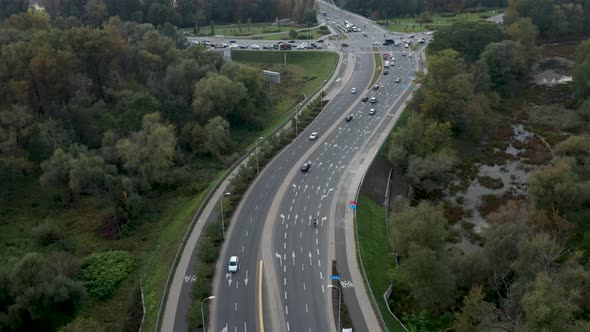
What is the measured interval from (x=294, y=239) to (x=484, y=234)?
24212 millimetres

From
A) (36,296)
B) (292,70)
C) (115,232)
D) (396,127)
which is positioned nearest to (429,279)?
(36,296)

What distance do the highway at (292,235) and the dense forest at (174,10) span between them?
85.3 metres

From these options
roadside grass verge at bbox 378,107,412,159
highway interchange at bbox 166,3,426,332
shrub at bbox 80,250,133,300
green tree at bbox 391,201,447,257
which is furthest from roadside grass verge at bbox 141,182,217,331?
roadside grass verge at bbox 378,107,412,159

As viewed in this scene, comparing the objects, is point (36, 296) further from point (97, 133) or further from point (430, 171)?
point (430, 171)

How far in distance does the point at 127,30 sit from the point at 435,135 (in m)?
86.6

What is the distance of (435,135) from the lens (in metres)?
79.9

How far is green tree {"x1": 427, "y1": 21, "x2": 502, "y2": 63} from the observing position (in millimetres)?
119812

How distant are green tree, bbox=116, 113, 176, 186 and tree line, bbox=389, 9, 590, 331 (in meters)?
35.9

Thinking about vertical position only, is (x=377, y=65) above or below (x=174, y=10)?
below

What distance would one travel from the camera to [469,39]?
120625mm

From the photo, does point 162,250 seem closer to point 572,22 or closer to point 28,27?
point 28,27

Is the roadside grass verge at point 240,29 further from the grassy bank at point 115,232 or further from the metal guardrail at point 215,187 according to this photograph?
the grassy bank at point 115,232

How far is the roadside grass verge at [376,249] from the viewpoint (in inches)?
2019

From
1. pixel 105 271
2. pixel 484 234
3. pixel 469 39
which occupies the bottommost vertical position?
pixel 105 271
